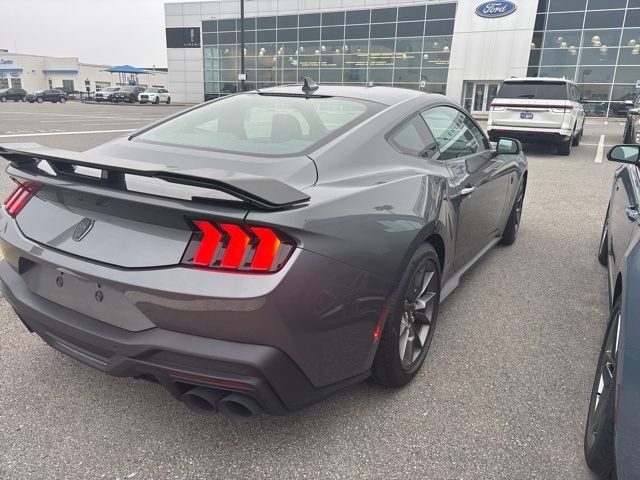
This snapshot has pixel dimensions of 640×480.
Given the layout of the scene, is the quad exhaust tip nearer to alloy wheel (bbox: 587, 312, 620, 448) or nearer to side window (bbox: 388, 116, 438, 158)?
alloy wheel (bbox: 587, 312, 620, 448)

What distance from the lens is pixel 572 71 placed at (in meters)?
29.8

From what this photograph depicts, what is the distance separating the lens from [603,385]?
1.97m

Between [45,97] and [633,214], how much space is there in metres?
55.1

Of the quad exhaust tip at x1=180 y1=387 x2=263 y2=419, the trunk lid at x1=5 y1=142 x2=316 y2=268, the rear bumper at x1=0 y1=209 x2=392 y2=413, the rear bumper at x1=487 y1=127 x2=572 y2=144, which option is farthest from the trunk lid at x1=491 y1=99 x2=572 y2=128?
the quad exhaust tip at x1=180 y1=387 x2=263 y2=419

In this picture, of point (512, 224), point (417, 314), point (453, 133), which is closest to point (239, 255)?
point (417, 314)

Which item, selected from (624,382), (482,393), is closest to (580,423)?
(482,393)

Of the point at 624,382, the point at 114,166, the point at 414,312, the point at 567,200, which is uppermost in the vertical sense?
the point at 114,166

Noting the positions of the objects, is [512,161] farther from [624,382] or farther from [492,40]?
[492,40]

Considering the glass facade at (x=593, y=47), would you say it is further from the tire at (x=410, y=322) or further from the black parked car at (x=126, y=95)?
the black parked car at (x=126, y=95)

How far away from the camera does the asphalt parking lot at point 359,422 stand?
1.98m

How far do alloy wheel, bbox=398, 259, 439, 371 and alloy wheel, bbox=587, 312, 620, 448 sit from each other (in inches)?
32.6

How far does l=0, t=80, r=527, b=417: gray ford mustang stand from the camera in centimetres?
168

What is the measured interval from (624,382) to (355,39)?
1475 inches

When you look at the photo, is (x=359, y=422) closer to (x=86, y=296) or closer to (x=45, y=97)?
(x=86, y=296)
